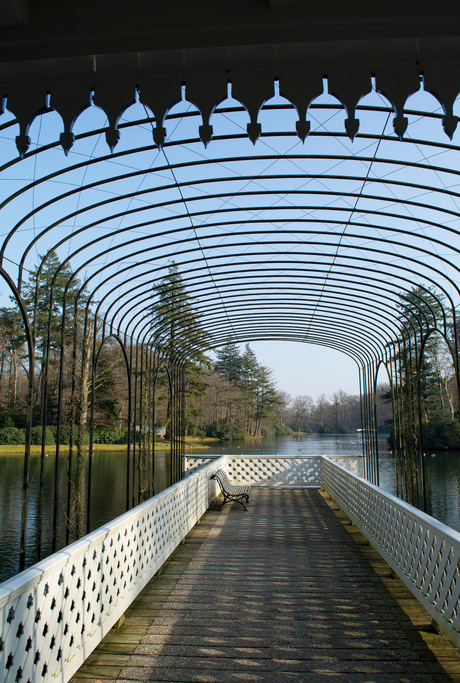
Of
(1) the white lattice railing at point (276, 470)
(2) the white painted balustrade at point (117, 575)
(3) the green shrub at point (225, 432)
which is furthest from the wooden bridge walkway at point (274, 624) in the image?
(3) the green shrub at point (225, 432)

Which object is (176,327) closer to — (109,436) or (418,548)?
(418,548)

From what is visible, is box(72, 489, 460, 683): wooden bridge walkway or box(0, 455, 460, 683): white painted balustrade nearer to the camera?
box(0, 455, 460, 683): white painted balustrade

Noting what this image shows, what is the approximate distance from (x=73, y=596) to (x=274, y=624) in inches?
67.7

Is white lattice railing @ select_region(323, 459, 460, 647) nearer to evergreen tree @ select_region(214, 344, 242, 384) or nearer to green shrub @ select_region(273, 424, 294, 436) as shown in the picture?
green shrub @ select_region(273, 424, 294, 436)

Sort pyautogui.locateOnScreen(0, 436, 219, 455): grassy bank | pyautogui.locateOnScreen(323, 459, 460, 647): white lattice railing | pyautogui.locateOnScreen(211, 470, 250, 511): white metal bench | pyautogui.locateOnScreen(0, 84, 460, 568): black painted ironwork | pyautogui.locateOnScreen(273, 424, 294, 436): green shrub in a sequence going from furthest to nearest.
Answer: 1. pyautogui.locateOnScreen(273, 424, 294, 436): green shrub
2. pyautogui.locateOnScreen(0, 436, 219, 455): grassy bank
3. pyautogui.locateOnScreen(211, 470, 250, 511): white metal bench
4. pyautogui.locateOnScreen(0, 84, 460, 568): black painted ironwork
5. pyautogui.locateOnScreen(323, 459, 460, 647): white lattice railing

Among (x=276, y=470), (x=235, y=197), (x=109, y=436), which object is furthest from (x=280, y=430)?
(x=235, y=197)

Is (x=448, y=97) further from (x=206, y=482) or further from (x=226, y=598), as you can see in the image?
(x=206, y=482)

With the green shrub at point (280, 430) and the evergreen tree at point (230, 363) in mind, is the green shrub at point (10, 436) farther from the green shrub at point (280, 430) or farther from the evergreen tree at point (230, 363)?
the green shrub at point (280, 430)

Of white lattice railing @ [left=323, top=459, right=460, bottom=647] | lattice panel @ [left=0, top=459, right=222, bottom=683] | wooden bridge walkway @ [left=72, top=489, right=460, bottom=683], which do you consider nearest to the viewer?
lattice panel @ [left=0, top=459, right=222, bottom=683]

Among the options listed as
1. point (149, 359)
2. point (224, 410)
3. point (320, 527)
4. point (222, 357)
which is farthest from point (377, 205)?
point (222, 357)

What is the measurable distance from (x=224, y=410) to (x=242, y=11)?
4014 centimetres

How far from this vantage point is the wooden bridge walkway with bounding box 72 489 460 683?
117 inches

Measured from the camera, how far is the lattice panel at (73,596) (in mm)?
2098

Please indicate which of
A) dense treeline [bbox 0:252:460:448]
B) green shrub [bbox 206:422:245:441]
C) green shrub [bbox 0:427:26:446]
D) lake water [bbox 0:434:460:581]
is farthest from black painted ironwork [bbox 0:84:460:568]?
green shrub [bbox 206:422:245:441]
